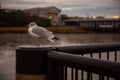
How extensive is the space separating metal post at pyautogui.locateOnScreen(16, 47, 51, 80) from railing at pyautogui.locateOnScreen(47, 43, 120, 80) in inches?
2.4

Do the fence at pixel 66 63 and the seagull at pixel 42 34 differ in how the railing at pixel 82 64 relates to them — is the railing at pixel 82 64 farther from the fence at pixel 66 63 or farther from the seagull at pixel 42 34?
the seagull at pixel 42 34

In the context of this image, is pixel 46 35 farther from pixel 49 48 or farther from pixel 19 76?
pixel 19 76

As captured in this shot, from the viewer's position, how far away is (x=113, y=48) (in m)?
3.24

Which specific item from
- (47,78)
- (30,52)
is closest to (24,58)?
(30,52)

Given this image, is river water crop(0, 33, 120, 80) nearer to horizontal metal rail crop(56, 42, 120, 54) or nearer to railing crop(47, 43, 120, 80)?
horizontal metal rail crop(56, 42, 120, 54)

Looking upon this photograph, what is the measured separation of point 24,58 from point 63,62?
350 millimetres

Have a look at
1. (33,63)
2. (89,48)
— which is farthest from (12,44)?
(33,63)

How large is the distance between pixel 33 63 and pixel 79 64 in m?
0.48

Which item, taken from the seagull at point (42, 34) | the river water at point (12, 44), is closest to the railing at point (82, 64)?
the seagull at point (42, 34)

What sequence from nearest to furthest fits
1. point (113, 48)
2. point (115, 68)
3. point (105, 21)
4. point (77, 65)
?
point (115, 68), point (77, 65), point (113, 48), point (105, 21)

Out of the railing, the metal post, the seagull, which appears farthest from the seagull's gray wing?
the metal post

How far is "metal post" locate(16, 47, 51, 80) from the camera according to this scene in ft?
8.57

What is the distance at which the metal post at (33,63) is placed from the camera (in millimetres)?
2613

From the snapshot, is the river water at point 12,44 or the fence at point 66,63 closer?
the fence at point 66,63
